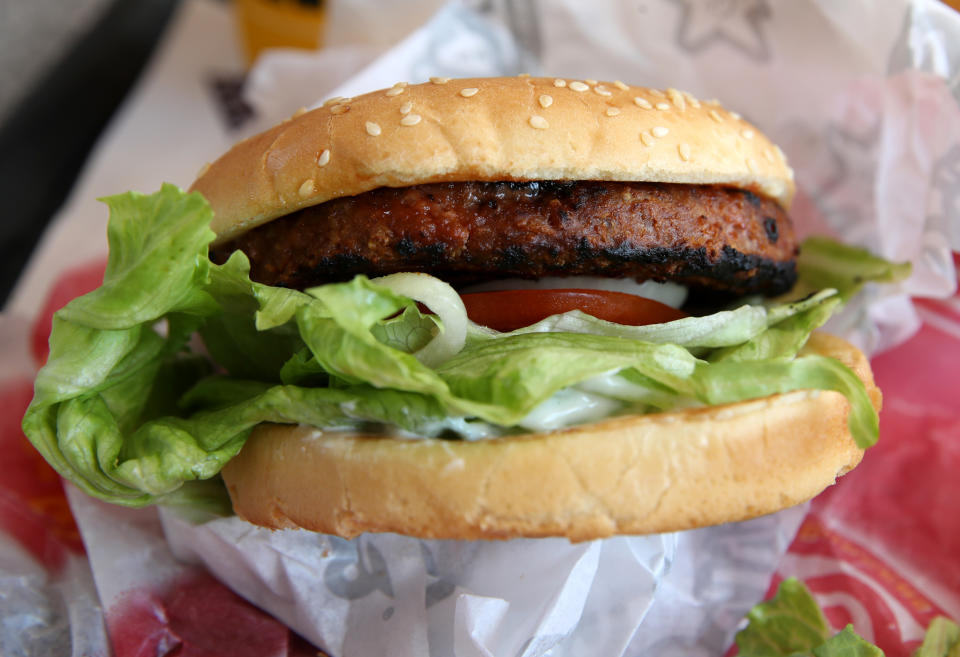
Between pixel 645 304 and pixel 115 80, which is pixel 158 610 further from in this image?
pixel 115 80

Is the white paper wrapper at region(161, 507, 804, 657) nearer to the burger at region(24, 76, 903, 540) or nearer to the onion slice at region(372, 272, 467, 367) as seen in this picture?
the burger at region(24, 76, 903, 540)

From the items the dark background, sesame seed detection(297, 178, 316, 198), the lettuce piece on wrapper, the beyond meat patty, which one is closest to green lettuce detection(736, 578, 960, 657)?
the lettuce piece on wrapper

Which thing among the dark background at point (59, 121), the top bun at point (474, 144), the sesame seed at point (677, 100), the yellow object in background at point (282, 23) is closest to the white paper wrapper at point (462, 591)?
the top bun at point (474, 144)

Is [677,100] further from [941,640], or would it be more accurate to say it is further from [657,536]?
[941,640]

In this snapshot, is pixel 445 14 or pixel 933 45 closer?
pixel 933 45

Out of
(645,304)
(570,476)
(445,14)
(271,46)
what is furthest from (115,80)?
(570,476)

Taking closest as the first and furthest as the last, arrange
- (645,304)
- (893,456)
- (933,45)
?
(645,304)
(933,45)
(893,456)

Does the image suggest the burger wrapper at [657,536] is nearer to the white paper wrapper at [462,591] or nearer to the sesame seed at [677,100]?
the white paper wrapper at [462,591]

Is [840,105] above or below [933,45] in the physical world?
below
